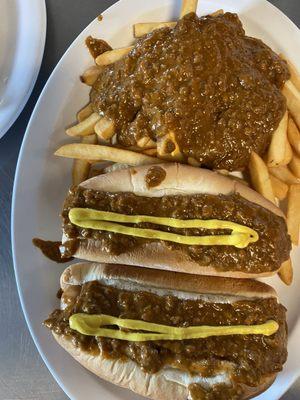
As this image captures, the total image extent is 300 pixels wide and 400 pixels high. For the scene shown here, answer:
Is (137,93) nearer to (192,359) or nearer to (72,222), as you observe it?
(72,222)

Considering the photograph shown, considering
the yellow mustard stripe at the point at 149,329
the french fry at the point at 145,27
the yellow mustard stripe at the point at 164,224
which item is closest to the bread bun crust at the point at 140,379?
the yellow mustard stripe at the point at 149,329

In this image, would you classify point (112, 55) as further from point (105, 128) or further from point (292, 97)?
point (292, 97)

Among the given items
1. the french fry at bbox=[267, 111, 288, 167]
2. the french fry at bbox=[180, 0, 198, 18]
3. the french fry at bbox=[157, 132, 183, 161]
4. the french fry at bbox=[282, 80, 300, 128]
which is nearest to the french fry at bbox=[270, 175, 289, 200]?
the french fry at bbox=[267, 111, 288, 167]

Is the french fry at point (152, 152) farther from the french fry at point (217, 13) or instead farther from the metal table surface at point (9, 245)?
the metal table surface at point (9, 245)

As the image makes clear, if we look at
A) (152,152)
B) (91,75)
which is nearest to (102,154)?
(152,152)

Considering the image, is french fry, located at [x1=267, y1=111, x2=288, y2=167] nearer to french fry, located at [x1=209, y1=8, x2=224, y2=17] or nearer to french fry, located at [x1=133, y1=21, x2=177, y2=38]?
french fry, located at [x1=209, y1=8, x2=224, y2=17]
